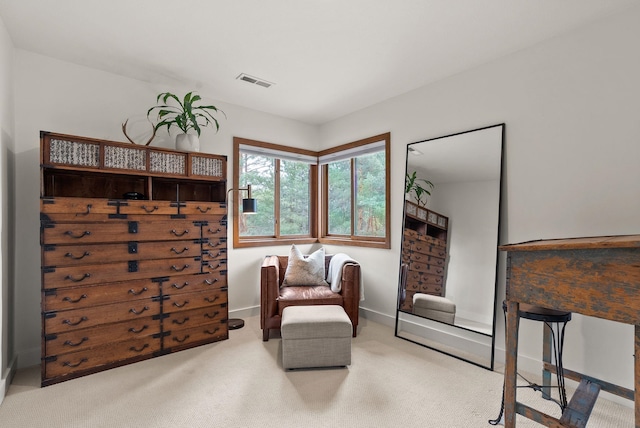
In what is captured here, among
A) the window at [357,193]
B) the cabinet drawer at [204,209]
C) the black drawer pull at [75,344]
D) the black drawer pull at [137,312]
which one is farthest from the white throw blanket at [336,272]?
the black drawer pull at [75,344]

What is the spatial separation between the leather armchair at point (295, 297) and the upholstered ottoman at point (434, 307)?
60 centimetres

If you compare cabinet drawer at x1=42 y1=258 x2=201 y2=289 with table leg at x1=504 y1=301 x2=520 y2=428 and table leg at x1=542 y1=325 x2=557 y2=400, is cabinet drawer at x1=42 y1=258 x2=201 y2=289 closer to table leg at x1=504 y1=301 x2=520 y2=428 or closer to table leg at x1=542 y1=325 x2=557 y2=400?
table leg at x1=504 y1=301 x2=520 y2=428

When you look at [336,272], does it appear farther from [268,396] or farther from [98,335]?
[98,335]

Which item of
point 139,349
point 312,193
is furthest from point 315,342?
point 312,193

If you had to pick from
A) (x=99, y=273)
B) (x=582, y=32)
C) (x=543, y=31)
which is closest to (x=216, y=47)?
(x=99, y=273)

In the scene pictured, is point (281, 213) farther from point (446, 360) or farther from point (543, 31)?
point (543, 31)

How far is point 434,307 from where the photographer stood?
3.02 metres

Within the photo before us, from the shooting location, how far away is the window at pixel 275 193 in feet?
12.8

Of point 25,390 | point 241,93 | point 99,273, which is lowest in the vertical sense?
point 25,390

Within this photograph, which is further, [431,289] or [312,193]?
[312,193]

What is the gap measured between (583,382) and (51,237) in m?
3.55

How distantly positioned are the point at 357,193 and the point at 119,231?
271 centimetres

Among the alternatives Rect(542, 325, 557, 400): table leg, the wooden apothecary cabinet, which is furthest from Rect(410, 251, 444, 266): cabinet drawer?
the wooden apothecary cabinet

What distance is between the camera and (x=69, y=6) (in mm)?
2033
